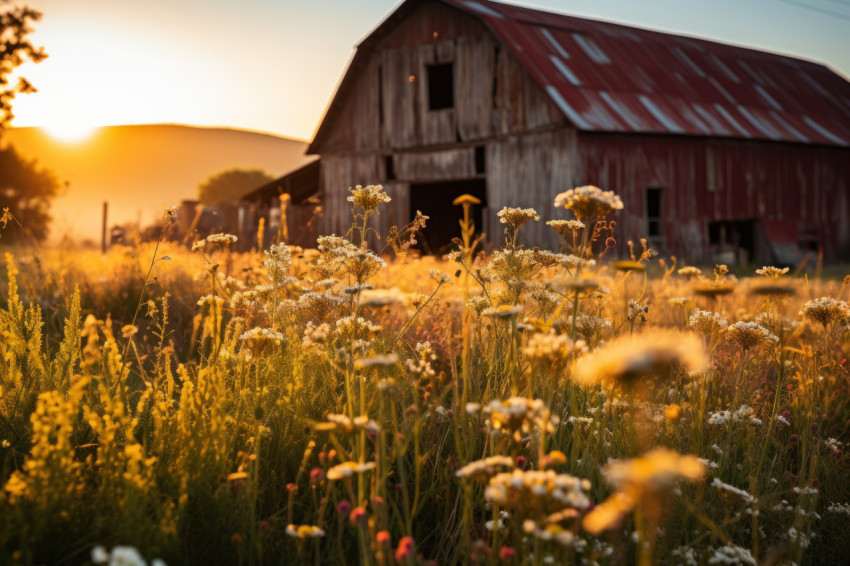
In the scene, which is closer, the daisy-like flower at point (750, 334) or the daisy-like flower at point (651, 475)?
the daisy-like flower at point (651, 475)

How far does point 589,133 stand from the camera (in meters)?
18.0

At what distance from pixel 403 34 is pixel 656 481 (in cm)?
2023

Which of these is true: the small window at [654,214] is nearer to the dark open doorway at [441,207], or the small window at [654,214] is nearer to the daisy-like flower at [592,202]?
the dark open doorway at [441,207]

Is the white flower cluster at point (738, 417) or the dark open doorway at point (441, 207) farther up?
the dark open doorway at point (441, 207)

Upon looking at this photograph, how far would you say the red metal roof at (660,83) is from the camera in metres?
17.9

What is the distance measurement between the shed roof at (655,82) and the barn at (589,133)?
6 centimetres

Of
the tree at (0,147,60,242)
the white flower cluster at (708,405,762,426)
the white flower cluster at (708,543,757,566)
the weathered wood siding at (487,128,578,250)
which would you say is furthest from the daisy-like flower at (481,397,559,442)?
the tree at (0,147,60,242)

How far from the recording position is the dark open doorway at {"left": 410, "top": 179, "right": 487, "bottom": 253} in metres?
23.4

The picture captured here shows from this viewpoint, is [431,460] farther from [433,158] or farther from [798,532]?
[433,158]

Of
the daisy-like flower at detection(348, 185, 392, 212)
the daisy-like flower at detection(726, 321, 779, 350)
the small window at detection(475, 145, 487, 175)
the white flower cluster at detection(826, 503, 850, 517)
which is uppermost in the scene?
the small window at detection(475, 145, 487, 175)

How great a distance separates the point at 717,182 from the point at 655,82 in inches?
127

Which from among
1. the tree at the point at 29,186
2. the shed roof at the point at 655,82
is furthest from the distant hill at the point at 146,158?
the shed roof at the point at 655,82

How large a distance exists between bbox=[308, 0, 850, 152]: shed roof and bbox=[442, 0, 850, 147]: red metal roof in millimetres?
37

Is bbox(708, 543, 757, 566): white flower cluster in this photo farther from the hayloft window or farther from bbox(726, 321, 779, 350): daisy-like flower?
the hayloft window
